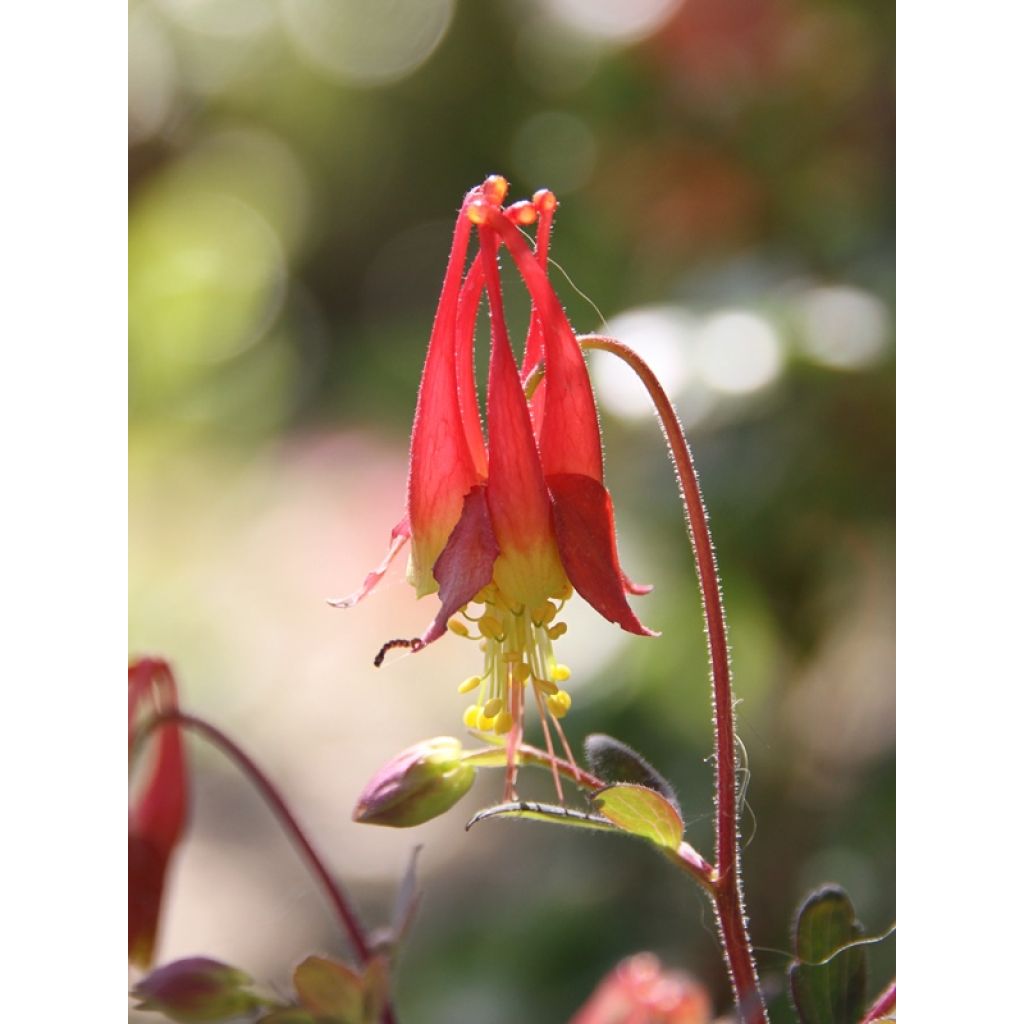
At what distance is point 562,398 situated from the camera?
711 millimetres

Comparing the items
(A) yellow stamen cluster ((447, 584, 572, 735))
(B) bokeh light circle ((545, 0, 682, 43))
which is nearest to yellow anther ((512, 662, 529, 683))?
(A) yellow stamen cluster ((447, 584, 572, 735))

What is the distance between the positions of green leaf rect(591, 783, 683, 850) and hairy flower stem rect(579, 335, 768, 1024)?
23mm

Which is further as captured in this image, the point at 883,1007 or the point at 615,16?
the point at 615,16

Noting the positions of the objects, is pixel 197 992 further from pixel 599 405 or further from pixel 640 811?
pixel 599 405

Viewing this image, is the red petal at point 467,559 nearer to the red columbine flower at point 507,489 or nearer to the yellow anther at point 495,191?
the red columbine flower at point 507,489

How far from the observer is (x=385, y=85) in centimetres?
319

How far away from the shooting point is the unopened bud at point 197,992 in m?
0.79

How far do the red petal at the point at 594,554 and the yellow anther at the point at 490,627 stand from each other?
0.06 metres

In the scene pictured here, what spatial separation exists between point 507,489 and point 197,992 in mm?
354

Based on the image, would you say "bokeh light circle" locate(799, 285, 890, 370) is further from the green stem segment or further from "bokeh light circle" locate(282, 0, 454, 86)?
the green stem segment

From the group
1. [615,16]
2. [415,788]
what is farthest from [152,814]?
[615,16]
